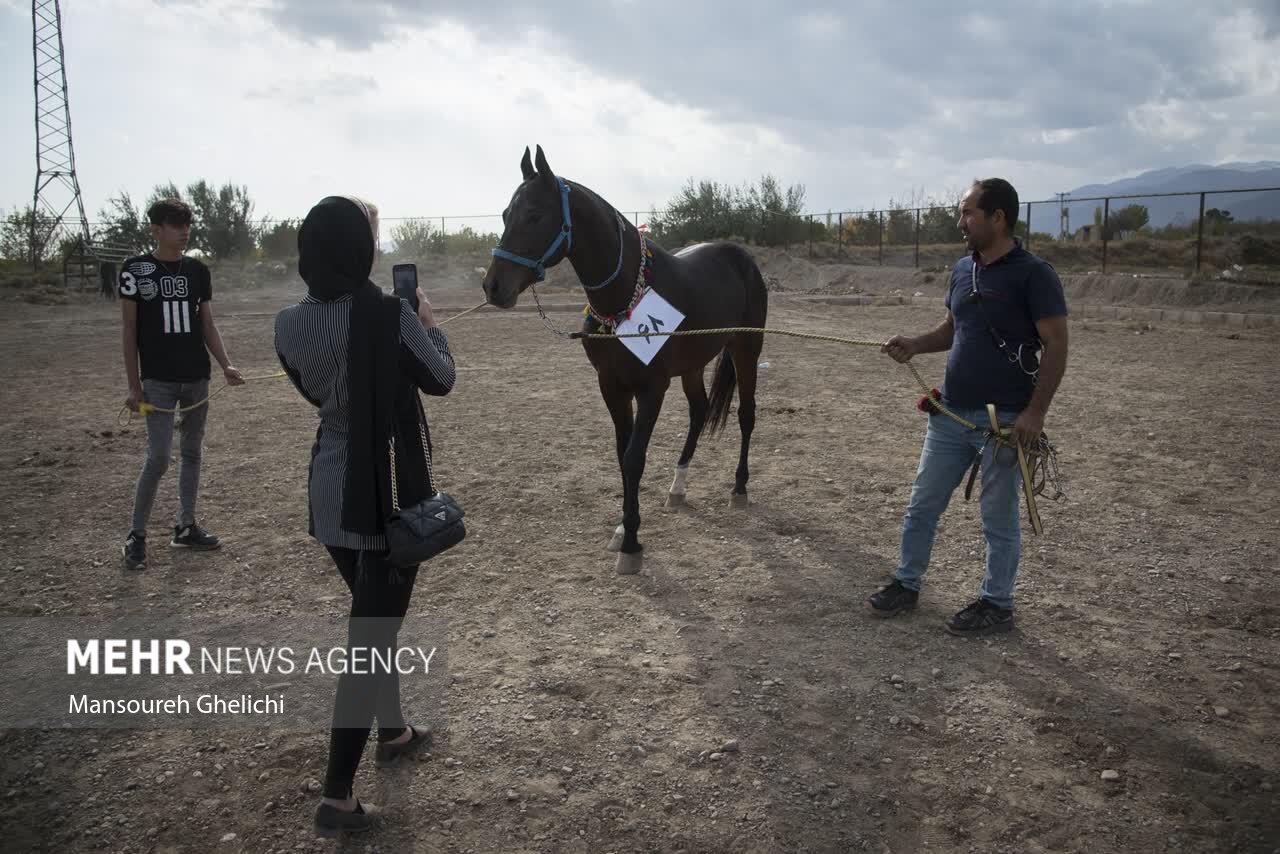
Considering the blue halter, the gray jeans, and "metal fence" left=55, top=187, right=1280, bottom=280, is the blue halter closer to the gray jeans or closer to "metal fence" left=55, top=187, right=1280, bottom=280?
the gray jeans

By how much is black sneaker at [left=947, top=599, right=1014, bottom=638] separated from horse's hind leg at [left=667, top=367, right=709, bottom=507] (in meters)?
2.24

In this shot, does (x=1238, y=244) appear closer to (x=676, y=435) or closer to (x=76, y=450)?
(x=676, y=435)

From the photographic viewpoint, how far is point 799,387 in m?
9.38

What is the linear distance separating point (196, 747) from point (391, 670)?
905mm

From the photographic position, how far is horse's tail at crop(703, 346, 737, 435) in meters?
6.03

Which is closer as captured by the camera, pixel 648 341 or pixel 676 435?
pixel 648 341

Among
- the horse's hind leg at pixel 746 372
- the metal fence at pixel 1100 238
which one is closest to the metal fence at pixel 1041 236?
the metal fence at pixel 1100 238

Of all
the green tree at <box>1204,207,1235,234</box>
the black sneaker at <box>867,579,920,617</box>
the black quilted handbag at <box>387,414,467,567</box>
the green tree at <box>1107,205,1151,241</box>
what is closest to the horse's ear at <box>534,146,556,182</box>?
the black quilted handbag at <box>387,414,467,567</box>

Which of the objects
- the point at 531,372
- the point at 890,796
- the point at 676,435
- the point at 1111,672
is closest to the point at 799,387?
the point at 676,435

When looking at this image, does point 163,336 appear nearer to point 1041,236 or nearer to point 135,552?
point 135,552

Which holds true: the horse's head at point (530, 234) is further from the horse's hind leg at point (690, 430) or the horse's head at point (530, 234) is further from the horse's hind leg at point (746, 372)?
the horse's hind leg at point (746, 372)

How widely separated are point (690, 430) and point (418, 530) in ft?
12.2

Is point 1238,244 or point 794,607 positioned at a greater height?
point 1238,244

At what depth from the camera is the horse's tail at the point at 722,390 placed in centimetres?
603
